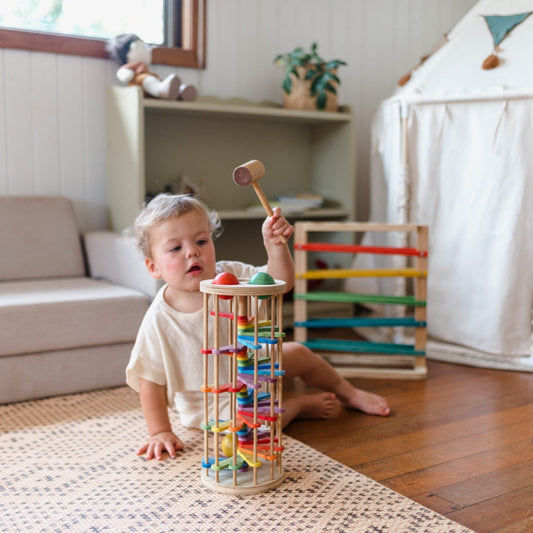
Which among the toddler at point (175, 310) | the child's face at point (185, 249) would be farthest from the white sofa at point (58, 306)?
the child's face at point (185, 249)

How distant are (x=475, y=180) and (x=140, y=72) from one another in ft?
4.26

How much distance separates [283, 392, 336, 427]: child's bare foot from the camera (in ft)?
5.64

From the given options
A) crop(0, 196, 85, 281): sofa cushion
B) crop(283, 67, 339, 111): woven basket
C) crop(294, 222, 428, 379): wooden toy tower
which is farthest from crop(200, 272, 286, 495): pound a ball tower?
crop(283, 67, 339, 111): woven basket

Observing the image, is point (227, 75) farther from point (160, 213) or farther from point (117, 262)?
point (160, 213)

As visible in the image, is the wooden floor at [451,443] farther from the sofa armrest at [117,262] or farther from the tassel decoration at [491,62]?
the tassel decoration at [491,62]

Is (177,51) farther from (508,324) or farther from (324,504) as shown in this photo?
(324,504)

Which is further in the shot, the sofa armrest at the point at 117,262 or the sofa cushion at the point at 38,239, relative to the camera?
the sofa cushion at the point at 38,239

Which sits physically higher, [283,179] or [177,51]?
[177,51]

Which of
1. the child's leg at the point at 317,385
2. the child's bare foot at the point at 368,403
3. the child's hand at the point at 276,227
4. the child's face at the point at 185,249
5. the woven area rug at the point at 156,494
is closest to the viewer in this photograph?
the woven area rug at the point at 156,494

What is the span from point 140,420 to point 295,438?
43 cm

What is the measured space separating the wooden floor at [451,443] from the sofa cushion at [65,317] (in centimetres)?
63

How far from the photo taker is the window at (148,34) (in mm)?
2502

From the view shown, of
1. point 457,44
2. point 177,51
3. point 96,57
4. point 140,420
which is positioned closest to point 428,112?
point 457,44

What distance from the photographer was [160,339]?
1536 mm
